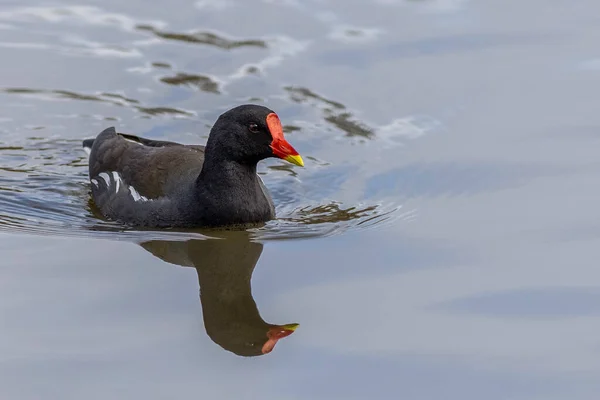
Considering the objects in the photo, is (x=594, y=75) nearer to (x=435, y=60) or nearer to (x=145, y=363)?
(x=435, y=60)

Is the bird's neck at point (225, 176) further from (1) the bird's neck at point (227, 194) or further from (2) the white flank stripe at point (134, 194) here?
(2) the white flank stripe at point (134, 194)

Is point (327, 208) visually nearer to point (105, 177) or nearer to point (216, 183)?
point (216, 183)

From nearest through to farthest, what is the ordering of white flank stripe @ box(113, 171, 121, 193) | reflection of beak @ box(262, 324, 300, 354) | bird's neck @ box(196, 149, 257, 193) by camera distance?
reflection of beak @ box(262, 324, 300, 354)
bird's neck @ box(196, 149, 257, 193)
white flank stripe @ box(113, 171, 121, 193)

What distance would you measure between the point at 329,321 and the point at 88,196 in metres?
3.35

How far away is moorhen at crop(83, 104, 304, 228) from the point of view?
726cm

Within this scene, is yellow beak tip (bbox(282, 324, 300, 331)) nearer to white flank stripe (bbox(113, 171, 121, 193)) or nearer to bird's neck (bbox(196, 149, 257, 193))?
bird's neck (bbox(196, 149, 257, 193))

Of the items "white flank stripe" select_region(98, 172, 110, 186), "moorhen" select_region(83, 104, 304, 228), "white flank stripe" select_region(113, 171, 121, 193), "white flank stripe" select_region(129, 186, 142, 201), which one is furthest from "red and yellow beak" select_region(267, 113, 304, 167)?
"white flank stripe" select_region(98, 172, 110, 186)

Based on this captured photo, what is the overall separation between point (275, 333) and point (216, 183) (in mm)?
2121

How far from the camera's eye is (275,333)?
5.40 m

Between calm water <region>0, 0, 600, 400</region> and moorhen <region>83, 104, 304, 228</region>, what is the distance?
242 millimetres

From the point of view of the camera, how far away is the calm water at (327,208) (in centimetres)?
511

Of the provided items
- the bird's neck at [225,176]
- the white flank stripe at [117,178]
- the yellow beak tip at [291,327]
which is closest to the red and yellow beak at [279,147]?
the bird's neck at [225,176]

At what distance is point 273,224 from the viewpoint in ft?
24.3

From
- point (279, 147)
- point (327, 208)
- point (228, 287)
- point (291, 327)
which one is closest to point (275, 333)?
point (291, 327)
